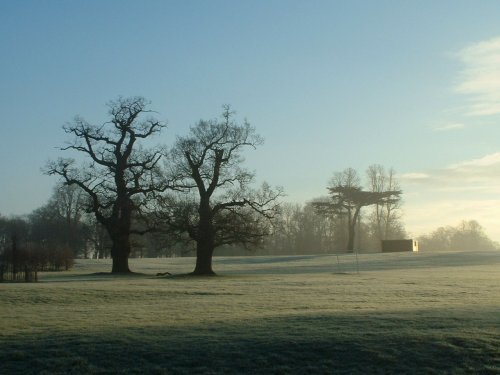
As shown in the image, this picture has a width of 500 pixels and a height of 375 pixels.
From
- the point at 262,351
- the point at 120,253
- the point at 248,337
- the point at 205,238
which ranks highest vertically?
the point at 205,238

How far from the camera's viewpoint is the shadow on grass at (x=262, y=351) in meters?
14.0

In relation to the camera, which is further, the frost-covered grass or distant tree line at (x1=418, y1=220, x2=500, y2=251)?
distant tree line at (x1=418, y1=220, x2=500, y2=251)

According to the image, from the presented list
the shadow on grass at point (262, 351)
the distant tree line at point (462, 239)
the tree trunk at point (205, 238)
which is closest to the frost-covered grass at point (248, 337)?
the shadow on grass at point (262, 351)

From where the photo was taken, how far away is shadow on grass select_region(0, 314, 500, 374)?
14.0 metres

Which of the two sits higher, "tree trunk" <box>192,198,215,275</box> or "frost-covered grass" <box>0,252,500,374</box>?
"tree trunk" <box>192,198,215,275</box>

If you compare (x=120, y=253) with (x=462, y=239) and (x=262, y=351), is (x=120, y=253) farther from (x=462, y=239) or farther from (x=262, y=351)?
(x=462, y=239)

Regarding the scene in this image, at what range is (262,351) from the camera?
48.9 feet

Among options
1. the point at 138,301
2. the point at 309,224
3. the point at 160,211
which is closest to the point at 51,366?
the point at 138,301

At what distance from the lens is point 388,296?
2956cm

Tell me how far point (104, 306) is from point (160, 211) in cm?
2864

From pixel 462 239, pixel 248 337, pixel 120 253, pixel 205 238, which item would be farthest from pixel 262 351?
pixel 462 239

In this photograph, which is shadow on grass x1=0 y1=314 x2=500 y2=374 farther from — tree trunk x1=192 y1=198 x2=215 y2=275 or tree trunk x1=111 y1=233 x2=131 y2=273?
tree trunk x1=111 y1=233 x2=131 y2=273

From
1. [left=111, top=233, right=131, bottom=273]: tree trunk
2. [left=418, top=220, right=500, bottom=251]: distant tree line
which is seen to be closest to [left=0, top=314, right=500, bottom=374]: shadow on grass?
[left=111, top=233, right=131, bottom=273]: tree trunk

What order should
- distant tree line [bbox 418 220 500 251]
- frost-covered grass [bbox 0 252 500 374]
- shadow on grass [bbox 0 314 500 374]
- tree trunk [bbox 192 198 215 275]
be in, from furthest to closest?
distant tree line [bbox 418 220 500 251] < tree trunk [bbox 192 198 215 275] < frost-covered grass [bbox 0 252 500 374] < shadow on grass [bbox 0 314 500 374]
